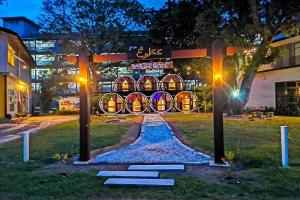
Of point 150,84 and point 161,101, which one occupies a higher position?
point 150,84

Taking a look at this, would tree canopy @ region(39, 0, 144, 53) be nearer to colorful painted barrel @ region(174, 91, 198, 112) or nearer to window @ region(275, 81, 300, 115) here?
colorful painted barrel @ region(174, 91, 198, 112)

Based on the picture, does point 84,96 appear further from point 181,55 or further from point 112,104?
point 112,104

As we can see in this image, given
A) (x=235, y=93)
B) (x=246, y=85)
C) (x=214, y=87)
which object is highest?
(x=246, y=85)

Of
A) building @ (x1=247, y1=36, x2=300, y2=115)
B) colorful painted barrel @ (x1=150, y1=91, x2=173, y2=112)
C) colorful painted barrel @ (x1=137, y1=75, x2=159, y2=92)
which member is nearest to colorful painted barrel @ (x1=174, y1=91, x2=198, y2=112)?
colorful painted barrel @ (x1=150, y1=91, x2=173, y2=112)

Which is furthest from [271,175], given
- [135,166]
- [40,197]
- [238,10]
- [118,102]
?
[118,102]

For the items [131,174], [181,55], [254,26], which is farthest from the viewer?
[254,26]

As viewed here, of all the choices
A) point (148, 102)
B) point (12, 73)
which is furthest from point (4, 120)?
point (148, 102)

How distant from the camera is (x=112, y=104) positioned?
3559 centimetres

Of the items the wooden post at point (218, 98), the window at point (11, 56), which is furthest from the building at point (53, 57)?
the wooden post at point (218, 98)

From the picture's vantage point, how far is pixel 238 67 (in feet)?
79.9

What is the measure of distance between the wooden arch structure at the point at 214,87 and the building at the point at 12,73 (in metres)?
14.7

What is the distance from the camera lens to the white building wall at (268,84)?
91.9ft

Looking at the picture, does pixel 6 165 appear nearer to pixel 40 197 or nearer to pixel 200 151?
pixel 40 197

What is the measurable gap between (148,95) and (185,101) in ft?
12.8
